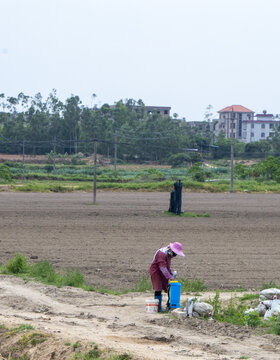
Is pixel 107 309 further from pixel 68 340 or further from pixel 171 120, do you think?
pixel 171 120

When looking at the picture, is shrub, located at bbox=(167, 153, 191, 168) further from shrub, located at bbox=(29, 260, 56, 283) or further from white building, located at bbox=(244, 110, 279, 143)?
shrub, located at bbox=(29, 260, 56, 283)

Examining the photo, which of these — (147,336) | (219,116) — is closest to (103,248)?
(147,336)

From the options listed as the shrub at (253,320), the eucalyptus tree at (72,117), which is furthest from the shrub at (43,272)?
the eucalyptus tree at (72,117)

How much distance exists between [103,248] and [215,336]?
10.7 m

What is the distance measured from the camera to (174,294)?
11.7 metres

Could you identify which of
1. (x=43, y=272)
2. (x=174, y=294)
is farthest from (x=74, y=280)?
(x=174, y=294)

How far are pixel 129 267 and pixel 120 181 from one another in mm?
54274

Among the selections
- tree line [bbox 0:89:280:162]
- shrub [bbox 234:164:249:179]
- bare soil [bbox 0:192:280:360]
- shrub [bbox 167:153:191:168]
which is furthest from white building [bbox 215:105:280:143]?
bare soil [bbox 0:192:280:360]

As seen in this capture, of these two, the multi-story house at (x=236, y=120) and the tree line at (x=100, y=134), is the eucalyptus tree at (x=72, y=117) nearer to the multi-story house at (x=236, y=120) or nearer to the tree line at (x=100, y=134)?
the tree line at (x=100, y=134)

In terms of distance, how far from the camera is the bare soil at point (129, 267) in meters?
9.53

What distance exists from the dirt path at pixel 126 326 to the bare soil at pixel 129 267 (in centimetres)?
2

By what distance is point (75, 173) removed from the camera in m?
83.2

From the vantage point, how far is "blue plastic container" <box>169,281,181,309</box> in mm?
11508

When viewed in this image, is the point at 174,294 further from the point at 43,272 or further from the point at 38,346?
the point at 43,272
